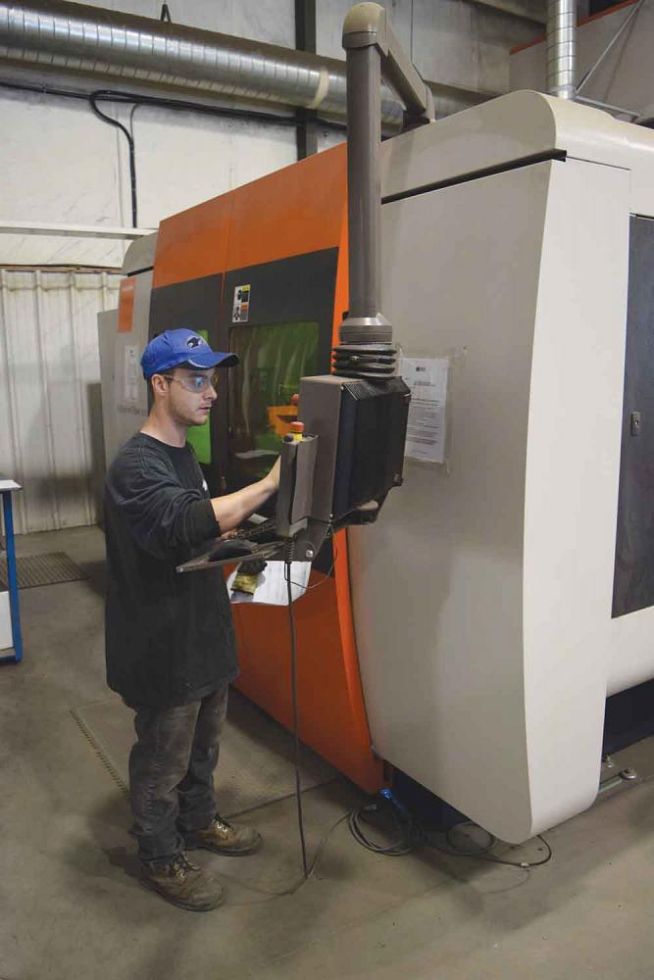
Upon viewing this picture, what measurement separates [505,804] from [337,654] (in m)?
0.61

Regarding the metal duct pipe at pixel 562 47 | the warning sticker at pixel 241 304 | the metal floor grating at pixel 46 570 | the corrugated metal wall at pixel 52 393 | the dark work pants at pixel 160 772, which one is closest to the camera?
the dark work pants at pixel 160 772

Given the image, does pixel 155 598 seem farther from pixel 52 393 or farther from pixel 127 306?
pixel 52 393

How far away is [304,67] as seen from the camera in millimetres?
4723

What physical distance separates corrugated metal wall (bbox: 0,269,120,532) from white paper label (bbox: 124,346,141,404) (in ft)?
6.55

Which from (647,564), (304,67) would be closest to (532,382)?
(647,564)

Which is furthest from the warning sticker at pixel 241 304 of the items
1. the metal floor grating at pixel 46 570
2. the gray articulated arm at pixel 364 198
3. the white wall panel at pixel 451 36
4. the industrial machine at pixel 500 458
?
the white wall panel at pixel 451 36

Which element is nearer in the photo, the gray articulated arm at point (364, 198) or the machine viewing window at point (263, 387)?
the gray articulated arm at point (364, 198)

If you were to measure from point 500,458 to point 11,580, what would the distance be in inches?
92.8

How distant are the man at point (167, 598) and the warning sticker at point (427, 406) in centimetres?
41

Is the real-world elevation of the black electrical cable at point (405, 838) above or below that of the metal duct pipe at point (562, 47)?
below

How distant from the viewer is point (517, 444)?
1482mm

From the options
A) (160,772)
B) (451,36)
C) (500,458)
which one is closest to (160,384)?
(500,458)

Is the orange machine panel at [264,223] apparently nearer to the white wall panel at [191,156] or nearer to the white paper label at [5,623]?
the white paper label at [5,623]

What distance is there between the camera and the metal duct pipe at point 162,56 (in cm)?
400
